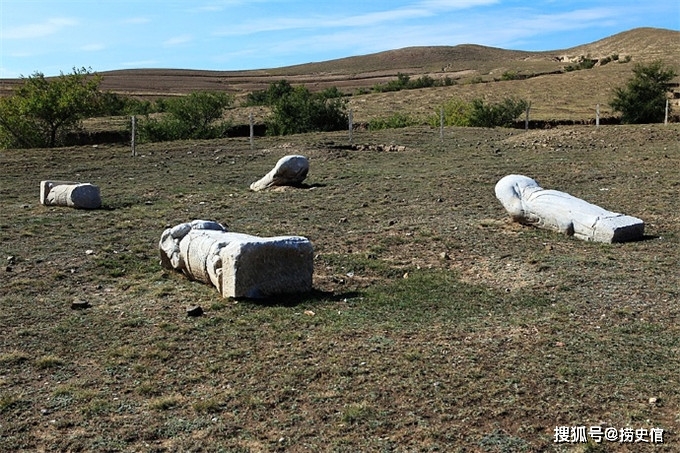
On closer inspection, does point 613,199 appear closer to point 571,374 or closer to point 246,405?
point 571,374

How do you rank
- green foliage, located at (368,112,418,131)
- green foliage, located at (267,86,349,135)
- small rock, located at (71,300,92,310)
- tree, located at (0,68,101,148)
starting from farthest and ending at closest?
green foliage, located at (368,112,418,131), green foliage, located at (267,86,349,135), tree, located at (0,68,101,148), small rock, located at (71,300,92,310)

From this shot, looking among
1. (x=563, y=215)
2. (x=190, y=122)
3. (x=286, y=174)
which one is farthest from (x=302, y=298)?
(x=190, y=122)

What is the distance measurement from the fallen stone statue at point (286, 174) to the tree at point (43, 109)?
14615 millimetres

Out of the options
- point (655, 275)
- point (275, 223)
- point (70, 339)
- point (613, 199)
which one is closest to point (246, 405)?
point (70, 339)

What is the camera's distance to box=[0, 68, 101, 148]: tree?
1112 inches

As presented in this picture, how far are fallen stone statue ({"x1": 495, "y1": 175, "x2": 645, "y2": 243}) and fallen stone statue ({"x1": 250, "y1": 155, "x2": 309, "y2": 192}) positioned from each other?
582 centimetres

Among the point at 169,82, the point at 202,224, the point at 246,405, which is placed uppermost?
the point at 169,82

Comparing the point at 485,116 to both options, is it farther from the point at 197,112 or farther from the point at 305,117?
the point at 197,112

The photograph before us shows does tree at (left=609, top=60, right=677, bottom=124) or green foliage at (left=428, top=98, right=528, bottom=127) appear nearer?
green foliage at (left=428, top=98, right=528, bottom=127)

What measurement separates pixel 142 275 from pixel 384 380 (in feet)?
15.6

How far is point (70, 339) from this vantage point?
735cm

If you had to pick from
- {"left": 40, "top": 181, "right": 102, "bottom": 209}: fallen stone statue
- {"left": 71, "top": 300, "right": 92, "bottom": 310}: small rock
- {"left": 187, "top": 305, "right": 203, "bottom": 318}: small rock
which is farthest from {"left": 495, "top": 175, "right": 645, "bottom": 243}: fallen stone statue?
{"left": 40, "top": 181, "right": 102, "bottom": 209}: fallen stone statue

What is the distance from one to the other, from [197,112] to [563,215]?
24193 mm

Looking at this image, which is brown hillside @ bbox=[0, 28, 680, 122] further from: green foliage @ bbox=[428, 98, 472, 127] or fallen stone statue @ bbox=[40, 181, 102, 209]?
fallen stone statue @ bbox=[40, 181, 102, 209]
